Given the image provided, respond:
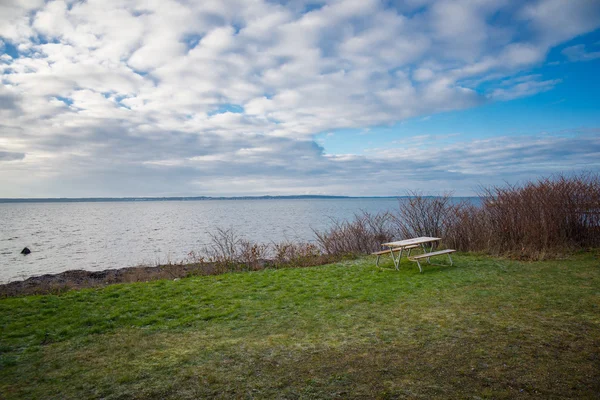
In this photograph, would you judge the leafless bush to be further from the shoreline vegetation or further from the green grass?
the green grass

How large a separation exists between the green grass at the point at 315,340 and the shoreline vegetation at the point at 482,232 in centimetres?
297

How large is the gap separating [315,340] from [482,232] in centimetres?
1000

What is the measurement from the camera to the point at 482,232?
13023 millimetres

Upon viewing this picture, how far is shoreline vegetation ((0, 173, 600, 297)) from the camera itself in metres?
11.7

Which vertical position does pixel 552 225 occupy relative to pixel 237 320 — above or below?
above

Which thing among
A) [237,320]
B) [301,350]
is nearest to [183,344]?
[237,320]

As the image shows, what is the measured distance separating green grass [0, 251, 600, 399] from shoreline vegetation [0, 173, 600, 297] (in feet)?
9.75

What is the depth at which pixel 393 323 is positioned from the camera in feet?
18.9

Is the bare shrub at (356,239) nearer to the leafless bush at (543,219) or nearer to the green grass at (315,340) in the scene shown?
the leafless bush at (543,219)

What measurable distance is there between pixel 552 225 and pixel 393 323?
8857mm

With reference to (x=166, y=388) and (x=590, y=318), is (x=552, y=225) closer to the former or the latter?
(x=590, y=318)

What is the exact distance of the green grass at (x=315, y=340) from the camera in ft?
12.6

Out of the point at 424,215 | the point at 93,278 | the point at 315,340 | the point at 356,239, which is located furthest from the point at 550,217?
the point at 93,278

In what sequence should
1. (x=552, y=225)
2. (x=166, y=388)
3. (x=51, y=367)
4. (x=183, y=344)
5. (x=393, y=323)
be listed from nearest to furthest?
1. (x=166, y=388)
2. (x=51, y=367)
3. (x=183, y=344)
4. (x=393, y=323)
5. (x=552, y=225)
